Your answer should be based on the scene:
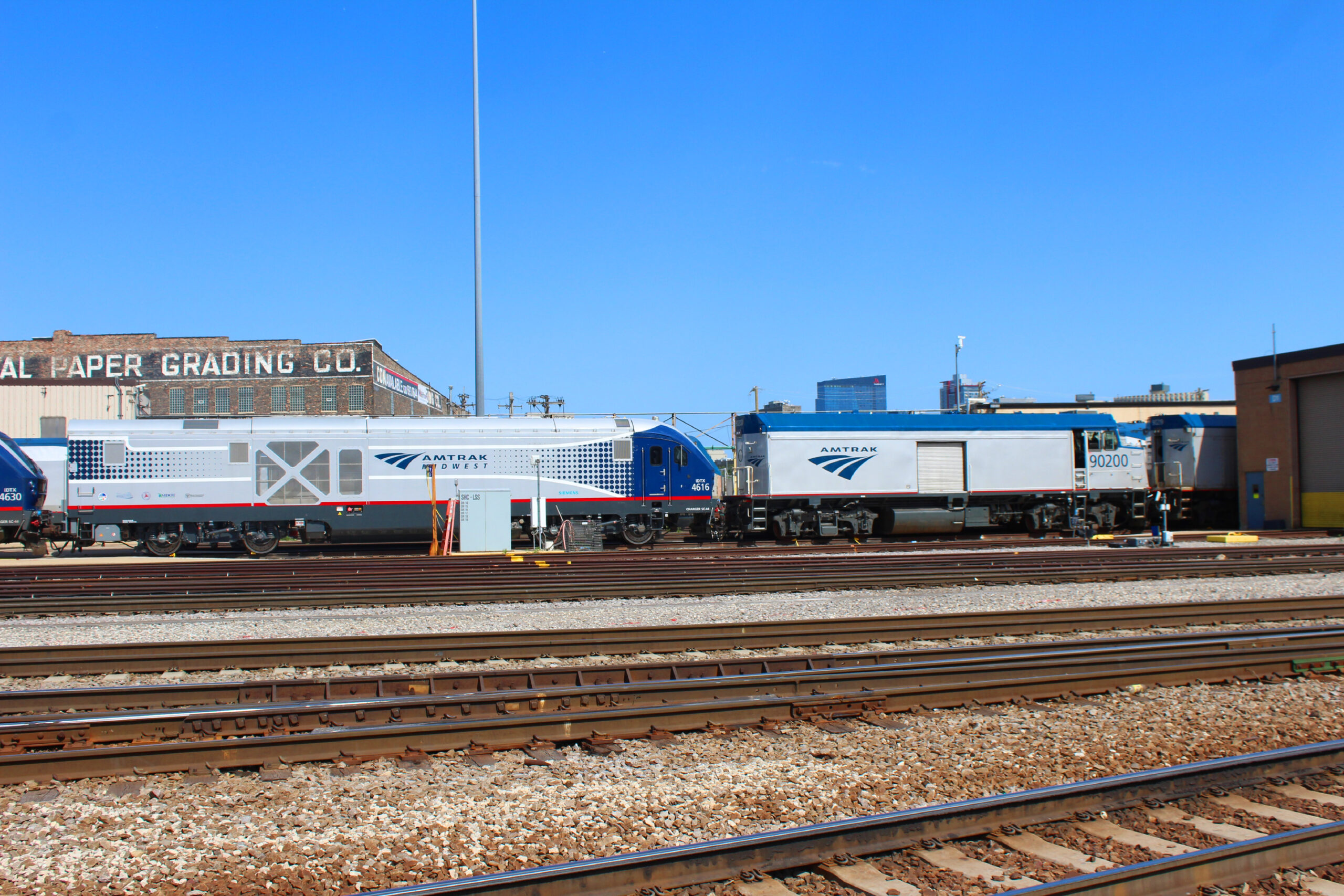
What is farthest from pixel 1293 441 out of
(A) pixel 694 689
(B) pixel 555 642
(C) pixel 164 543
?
(C) pixel 164 543

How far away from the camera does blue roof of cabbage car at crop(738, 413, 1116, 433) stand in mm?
25516

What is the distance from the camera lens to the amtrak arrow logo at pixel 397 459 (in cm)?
2364

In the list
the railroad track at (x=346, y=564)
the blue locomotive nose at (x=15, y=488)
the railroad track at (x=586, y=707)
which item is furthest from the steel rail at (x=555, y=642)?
the blue locomotive nose at (x=15, y=488)

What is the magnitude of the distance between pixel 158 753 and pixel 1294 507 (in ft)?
112

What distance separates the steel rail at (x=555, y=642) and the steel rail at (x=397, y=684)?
42 centimetres

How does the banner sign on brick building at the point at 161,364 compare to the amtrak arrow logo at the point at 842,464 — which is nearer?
the amtrak arrow logo at the point at 842,464

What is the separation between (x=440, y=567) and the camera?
60.0ft

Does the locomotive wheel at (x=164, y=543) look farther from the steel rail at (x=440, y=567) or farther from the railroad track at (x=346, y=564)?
the steel rail at (x=440, y=567)

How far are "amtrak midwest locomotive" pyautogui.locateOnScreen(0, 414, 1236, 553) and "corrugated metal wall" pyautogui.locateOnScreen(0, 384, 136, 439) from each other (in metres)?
14.5

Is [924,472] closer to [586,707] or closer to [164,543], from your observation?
[586,707]

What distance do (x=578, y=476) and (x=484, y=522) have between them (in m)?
3.30

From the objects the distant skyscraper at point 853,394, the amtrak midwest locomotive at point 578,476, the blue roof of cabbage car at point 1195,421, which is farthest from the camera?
the distant skyscraper at point 853,394

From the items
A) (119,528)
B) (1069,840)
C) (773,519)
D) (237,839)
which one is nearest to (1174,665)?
(1069,840)

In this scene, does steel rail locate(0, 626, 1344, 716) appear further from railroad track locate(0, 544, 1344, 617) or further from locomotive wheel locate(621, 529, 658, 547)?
locomotive wheel locate(621, 529, 658, 547)
